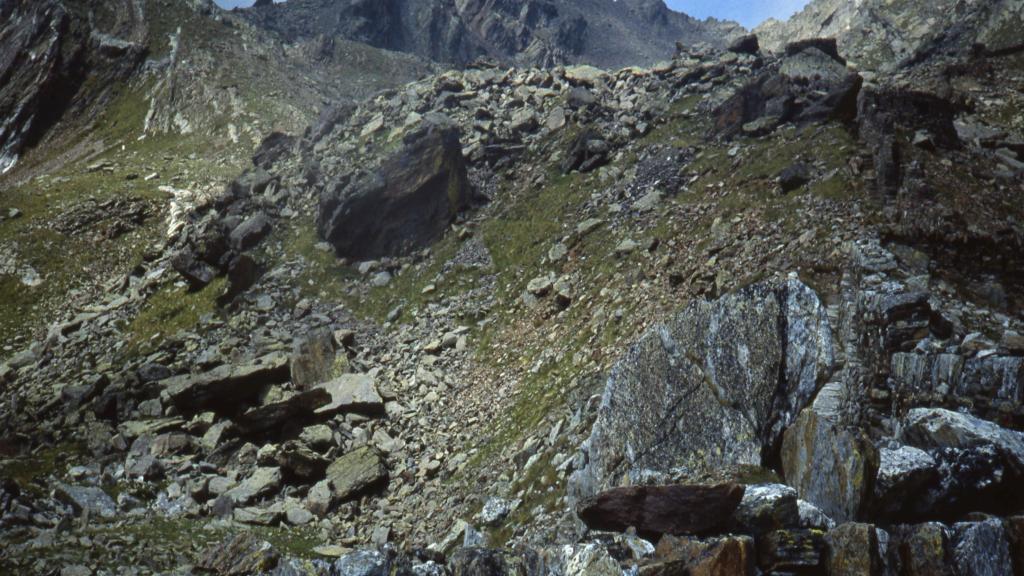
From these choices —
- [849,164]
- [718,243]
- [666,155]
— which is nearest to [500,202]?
[666,155]

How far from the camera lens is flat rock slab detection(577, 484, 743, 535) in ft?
24.9

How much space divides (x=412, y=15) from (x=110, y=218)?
344 ft

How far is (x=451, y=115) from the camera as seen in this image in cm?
3906

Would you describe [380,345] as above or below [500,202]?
below

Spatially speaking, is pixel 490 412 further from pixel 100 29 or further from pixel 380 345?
pixel 100 29

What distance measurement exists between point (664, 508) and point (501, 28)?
146 metres

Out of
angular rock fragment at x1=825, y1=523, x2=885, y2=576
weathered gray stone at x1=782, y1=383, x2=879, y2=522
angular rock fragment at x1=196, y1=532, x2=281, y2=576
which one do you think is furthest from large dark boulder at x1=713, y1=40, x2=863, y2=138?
angular rock fragment at x1=196, y1=532, x2=281, y2=576

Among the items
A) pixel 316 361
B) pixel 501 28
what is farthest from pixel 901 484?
pixel 501 28

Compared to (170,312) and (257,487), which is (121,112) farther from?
(257,487)

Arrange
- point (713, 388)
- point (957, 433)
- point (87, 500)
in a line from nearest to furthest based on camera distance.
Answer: point (957, 433)
point (713, 388)
point (87, 500)

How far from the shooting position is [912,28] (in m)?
60.6

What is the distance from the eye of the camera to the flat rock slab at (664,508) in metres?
7.60

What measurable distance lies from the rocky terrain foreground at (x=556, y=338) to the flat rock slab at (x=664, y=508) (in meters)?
0.04

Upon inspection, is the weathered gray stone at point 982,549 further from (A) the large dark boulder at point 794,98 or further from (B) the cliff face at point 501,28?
(B) the cliff face at point 501,28
